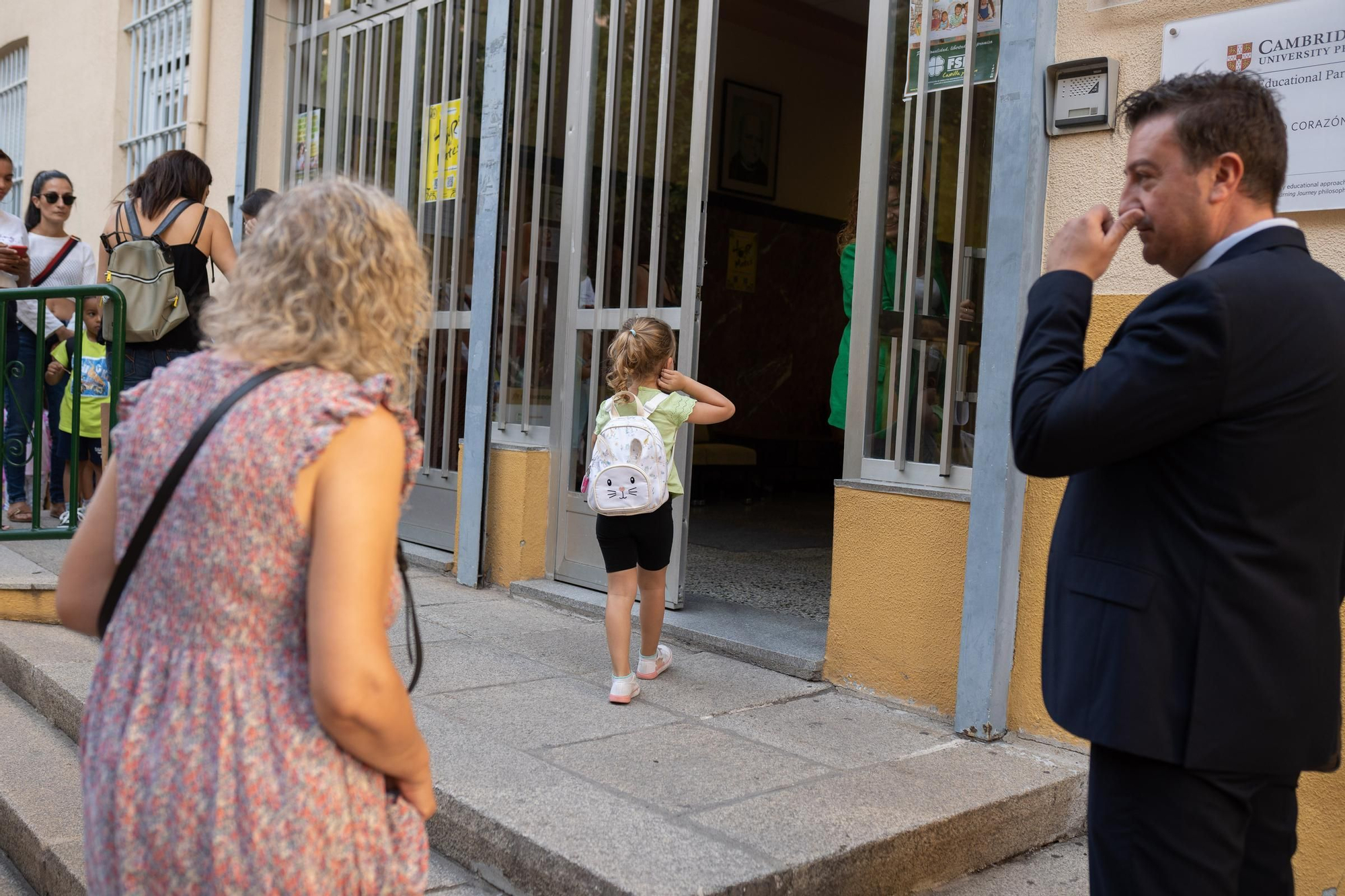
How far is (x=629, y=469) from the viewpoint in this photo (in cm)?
431

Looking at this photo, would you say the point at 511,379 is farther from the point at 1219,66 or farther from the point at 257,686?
the point at 257,686

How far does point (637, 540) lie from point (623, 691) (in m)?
0.57

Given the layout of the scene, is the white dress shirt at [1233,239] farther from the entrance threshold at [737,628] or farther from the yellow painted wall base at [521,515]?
the yellow painted wall base at [521,515]

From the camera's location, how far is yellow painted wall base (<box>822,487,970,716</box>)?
412 cm

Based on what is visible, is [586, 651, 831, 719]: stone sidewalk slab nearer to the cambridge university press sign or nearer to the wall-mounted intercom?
the wall-mounted intercom

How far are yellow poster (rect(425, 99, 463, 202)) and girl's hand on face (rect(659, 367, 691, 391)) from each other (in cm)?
276

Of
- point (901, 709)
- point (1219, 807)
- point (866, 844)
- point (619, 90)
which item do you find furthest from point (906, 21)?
point (1219, 807)

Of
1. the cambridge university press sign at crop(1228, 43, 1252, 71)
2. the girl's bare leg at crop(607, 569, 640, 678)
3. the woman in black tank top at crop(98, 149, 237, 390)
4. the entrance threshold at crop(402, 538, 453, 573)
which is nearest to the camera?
the cambridge university press sign at crop(1228, 43, 1252, 71)

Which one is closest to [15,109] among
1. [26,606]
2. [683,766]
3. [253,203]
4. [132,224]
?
[253,203]

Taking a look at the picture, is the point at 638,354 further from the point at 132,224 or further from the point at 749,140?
the point at 749,140

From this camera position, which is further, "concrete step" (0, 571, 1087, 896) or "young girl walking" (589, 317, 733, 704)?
"young girl walking" (589, 317, 733, 704)

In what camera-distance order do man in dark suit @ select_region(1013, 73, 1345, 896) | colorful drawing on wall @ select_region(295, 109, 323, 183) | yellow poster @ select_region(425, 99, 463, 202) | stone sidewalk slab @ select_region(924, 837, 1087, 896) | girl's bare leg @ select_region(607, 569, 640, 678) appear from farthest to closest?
colorful drawing on wall @ select_region(295, 109, 323, 183) < yellow poster @ select_region(425, 99, 463, 202) < girl's bare leg @ select_region(607, 569, 640, 678) < stone sidewalk slab @ select_region(924, 837, 1087, 896) < man in dark suit @ select_region(1013, 73, 1345, 896)

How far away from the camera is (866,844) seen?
3.02 m

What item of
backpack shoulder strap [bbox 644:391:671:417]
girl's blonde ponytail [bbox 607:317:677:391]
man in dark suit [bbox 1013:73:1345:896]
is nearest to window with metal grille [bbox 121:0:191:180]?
girl's blonde ponytail [bbox 607:317:677:391]
